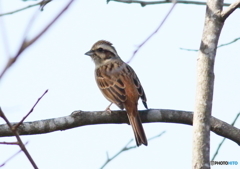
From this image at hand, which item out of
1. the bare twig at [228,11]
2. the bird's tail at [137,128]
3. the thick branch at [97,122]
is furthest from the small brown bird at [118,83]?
the bare twig at [228,11]

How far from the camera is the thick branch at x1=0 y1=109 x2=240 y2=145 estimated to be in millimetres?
5008

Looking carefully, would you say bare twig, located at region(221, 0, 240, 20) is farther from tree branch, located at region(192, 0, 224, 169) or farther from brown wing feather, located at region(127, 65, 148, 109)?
brown wing feather, located at region(127, 65, 148, 109)

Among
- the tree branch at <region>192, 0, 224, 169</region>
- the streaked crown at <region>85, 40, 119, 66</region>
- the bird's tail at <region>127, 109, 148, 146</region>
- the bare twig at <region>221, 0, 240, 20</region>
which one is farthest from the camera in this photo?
the streaked crown at <region>85, 40, 119, 66</region>

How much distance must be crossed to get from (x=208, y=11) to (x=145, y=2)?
0.73m

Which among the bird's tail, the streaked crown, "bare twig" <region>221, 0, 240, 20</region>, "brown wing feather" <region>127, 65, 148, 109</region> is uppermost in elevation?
the streaked crown

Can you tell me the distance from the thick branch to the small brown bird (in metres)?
0.54

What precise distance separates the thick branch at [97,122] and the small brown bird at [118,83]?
537mm

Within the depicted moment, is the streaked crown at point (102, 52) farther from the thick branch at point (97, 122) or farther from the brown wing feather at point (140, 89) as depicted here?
the thick branch at point (97, 122)

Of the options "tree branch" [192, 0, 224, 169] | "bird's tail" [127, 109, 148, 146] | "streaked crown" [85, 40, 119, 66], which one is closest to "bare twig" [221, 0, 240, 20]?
"tree branch" [192, 0, 224, 169]

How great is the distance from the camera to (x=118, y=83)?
7246 millimetres

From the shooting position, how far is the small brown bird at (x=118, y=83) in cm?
628

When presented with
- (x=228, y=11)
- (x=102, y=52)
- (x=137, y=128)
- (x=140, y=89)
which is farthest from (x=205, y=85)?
(x=102, y=52)

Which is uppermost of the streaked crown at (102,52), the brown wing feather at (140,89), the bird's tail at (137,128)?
the streaked crown at (102,52)

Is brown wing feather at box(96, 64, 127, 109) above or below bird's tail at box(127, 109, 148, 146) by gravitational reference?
above
